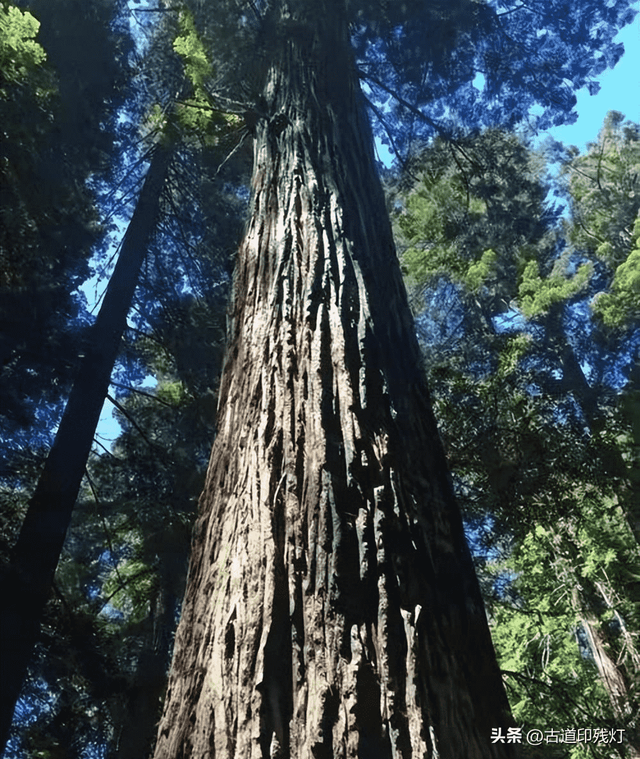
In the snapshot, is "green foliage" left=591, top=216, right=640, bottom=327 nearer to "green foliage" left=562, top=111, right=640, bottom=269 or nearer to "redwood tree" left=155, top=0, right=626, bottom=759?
"green foliage" left=562, top=111, right=640, bottom=269

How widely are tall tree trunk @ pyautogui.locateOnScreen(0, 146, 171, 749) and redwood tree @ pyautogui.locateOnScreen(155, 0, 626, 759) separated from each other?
4960 mm

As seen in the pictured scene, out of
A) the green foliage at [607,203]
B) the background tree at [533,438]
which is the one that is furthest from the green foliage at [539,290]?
the green foliage at [607,203]

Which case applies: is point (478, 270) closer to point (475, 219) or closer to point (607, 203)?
point (475, 219)

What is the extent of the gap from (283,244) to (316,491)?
1317 mm

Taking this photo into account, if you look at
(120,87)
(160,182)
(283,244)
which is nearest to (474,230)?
(160,182)

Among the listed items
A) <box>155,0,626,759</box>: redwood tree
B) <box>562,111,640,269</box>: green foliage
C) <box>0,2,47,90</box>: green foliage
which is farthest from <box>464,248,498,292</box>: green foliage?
<box>155,0,626,759</box>: redwood tree

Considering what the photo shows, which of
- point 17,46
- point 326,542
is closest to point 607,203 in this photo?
point 17,46

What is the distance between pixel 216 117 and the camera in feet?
23.8

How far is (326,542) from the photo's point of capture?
1588 millimetres

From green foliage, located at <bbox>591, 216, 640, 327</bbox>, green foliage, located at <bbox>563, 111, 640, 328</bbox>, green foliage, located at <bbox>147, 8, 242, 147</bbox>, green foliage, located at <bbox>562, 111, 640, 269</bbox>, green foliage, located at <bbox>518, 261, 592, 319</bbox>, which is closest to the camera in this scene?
green foliage, located at <bbox>147, 8, 242, 147</bbox>

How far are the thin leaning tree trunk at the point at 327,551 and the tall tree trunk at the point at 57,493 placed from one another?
4.99m

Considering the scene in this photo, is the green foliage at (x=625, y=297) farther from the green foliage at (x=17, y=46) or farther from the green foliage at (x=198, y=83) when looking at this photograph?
the green foliage at (x=17, y=46)

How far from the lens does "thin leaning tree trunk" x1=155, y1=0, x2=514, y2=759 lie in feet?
4.38

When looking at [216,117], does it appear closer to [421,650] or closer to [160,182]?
[160,182]
